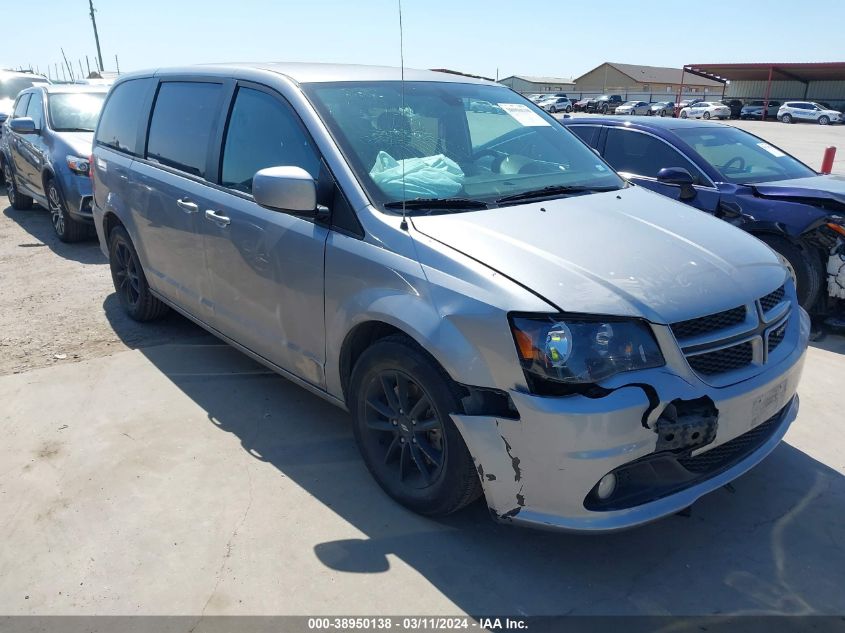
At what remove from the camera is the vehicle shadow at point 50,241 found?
7641 mm

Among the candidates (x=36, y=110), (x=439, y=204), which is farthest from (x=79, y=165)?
(x=439, y=204)

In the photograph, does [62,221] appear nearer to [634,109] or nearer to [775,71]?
[634,109]

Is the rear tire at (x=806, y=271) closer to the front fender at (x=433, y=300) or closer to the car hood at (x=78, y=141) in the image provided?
the front fender at (x=433, y=300)

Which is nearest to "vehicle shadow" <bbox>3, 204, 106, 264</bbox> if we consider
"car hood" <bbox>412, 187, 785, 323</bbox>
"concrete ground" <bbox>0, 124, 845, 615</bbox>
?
"concrete ground" <bbox>0, 124, 845, 615</bbox>

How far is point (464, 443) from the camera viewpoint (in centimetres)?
258

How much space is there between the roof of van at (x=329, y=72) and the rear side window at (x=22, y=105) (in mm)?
6808

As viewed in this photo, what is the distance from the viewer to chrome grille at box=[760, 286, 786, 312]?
9.25 ft

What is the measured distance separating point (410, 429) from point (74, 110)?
8.19 meters

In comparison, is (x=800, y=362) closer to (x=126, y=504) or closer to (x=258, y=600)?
(x=258, y=600)

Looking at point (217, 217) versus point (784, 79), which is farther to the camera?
point (784, 79)

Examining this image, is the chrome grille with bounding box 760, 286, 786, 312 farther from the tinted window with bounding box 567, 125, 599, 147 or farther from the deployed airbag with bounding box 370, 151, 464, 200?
the tinted window with bounding box 567, 125, 599, 147

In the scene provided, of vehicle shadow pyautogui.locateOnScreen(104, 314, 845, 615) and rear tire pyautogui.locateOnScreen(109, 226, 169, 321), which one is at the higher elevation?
rear tire pyautogui.locateOnScreen(109, 226, 169, 321)

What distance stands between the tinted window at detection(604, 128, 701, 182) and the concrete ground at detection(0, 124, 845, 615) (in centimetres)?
265

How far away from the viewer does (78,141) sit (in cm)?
813
